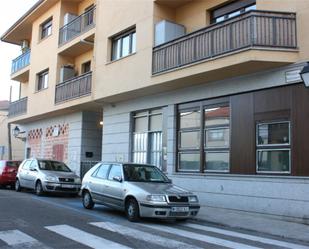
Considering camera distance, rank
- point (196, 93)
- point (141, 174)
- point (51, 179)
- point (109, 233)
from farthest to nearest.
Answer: point (51, 179)
point (196, 93)
point (141, 174)
point (109, 233)

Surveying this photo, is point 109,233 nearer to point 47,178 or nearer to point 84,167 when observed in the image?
point 47,178

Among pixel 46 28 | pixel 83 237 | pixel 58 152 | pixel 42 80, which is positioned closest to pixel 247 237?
pixel 83 237

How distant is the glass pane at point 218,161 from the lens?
14.8 m

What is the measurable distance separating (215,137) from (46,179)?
22.9 feet

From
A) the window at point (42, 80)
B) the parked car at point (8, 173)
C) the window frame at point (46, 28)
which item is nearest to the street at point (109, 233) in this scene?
the parked car at point (8, 173)

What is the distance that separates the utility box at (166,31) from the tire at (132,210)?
753cm

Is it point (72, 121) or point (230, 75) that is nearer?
point (230, 75)

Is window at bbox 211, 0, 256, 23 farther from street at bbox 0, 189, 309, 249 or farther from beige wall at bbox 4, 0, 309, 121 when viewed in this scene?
street at bbox 0, 189, 309, 249

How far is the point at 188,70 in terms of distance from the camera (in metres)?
15.0

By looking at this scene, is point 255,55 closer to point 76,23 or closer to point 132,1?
point 132,1

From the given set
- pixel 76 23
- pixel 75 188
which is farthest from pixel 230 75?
pixel 76 23

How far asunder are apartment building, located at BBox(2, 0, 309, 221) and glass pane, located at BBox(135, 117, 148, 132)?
0.30ft

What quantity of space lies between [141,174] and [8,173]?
40.4ft

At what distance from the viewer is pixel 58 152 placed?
2627 cm
